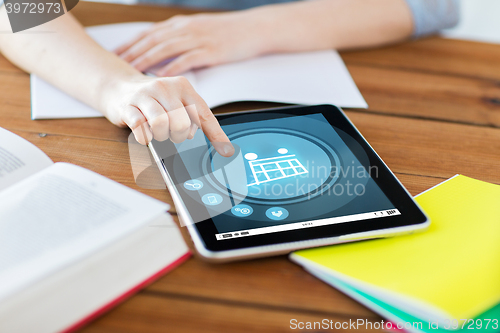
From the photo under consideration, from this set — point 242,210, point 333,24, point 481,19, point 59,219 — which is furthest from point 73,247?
point 481,19

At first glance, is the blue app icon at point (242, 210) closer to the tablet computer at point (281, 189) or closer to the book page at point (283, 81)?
the tablet computer at point (281, 189)

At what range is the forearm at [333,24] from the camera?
2.62ft

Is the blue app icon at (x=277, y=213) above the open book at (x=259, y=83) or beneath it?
beneath

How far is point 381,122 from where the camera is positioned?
2.07ft

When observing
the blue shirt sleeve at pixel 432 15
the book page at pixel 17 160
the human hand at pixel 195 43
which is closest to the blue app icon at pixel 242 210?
the book page at pixel 17 160

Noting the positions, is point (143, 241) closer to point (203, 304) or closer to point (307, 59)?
point (203, 304)

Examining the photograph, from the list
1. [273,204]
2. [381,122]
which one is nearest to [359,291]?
[273,204]

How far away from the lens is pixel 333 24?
828 mm

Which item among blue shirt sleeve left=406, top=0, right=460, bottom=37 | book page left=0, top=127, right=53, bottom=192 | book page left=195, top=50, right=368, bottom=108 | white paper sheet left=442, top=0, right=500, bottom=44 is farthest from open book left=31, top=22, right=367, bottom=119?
white paper sheet left=442, top=0, right=500, bottom=44

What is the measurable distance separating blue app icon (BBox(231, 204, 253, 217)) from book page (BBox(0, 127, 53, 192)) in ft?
0.73

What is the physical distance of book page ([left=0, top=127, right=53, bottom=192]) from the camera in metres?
0.43

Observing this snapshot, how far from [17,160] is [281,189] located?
11.6 inches

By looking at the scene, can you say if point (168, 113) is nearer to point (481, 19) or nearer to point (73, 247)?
point (73, 247)

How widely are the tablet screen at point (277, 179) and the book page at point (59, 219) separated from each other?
0.08 meters
